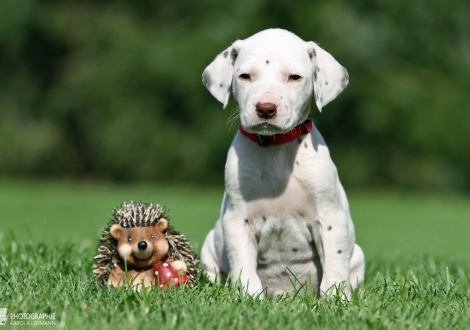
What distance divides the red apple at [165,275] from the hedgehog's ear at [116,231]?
34 centimetres

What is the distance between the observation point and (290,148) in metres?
4.79

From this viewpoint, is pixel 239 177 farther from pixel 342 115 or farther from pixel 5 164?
→ pixel 5 164

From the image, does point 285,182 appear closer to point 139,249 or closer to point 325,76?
point 325,76

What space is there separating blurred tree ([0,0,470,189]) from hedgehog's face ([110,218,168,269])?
1906 centimetres

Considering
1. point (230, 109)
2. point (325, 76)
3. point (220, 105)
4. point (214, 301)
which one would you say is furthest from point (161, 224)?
point (220, 105)

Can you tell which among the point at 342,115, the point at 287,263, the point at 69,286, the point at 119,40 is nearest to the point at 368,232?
the point at 287,263

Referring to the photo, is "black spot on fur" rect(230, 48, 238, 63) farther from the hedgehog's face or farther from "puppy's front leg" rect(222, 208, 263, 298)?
the hedgehog's face

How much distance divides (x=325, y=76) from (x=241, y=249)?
138 cm

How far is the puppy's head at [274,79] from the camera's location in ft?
14.5

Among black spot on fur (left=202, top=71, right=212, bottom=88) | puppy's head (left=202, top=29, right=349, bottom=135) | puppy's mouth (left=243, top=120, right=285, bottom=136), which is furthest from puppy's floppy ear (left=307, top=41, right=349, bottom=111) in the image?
black spot on fur (left=202, top=71, right=212, bottom=88)

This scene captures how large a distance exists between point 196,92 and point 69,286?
2157cm

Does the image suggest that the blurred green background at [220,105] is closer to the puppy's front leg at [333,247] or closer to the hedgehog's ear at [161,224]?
the hedgehog's ear at [161,224]

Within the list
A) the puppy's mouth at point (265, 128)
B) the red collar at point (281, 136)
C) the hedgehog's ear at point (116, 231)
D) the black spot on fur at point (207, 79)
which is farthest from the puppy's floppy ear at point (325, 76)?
the hedgehog's ear at point (116, 231)

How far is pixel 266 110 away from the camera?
14.3ft
